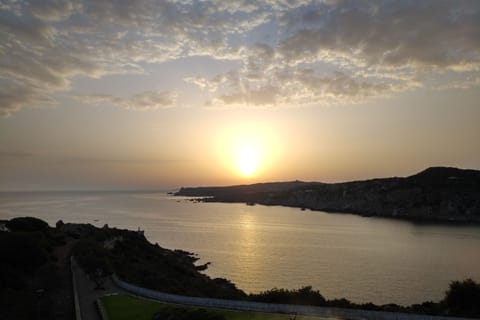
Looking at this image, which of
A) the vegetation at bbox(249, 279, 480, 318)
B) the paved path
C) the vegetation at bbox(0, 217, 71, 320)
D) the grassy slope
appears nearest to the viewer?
the grassy slope

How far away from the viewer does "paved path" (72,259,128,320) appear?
98.7 feet

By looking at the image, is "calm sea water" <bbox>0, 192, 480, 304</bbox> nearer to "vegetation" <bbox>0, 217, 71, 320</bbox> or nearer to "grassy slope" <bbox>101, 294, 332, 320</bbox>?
"vegetation" <bbox>0, 217, 71, 320</bbox>

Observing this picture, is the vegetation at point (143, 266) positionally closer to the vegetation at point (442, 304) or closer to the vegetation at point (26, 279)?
the vegetation at point (26, 279)

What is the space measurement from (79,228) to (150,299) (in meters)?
63.2

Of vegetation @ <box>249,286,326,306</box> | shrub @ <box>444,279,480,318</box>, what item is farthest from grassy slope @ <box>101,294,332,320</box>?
shrub @ <box>444,279,480,318</box>

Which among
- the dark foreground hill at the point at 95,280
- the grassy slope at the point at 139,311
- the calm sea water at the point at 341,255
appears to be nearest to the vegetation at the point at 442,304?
the dark foreground hill at the point at 95,280

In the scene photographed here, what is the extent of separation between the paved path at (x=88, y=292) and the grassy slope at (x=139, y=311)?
3.29 ft

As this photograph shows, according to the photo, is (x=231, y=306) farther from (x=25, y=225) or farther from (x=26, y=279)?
(x=25, y=225)

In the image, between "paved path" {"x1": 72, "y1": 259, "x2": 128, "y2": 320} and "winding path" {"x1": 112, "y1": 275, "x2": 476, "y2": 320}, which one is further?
"paved path" {"x1": 72, "y1": 259, "x2": 128, "y2": 320}

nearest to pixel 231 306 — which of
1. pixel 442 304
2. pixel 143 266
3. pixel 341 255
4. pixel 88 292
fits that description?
pixel 88 292

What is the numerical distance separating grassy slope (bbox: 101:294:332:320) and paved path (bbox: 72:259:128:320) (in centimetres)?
100

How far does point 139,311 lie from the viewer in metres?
29.1

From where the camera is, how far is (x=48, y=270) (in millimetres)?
49000

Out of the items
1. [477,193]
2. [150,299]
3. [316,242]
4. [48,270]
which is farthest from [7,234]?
[477,193]
